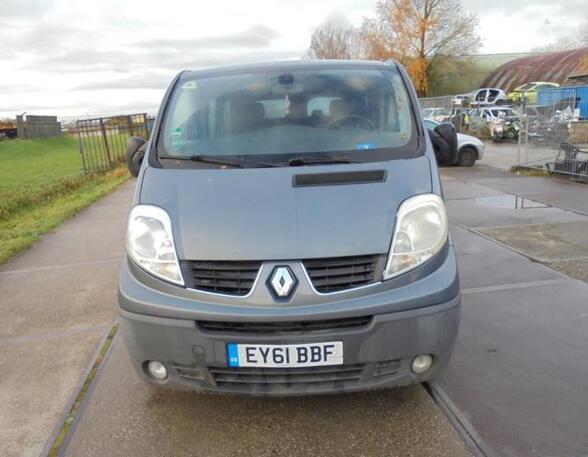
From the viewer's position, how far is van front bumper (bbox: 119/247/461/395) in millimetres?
2248

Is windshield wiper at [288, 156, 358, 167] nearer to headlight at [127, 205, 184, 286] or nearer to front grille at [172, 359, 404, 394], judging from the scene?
headlight at [127, 205, 184, 286]

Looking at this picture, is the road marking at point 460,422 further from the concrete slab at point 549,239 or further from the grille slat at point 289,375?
the concrete slab at point 549,239

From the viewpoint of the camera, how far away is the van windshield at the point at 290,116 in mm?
2984

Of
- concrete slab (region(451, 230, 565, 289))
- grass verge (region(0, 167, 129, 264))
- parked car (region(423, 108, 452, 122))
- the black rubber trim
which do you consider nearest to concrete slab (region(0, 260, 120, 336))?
grass verge (region(0, 167, 129, 264))

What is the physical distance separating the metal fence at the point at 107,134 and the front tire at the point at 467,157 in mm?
10772

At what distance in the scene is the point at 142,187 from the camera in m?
2.75

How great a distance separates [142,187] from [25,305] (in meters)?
→ 2.71

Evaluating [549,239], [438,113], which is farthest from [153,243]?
A: [438,113]

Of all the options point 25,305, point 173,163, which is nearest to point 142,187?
point 173,163

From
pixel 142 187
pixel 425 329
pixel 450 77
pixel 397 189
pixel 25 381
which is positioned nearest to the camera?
pixel 425 329

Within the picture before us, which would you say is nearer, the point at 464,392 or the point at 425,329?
the point at 425,329

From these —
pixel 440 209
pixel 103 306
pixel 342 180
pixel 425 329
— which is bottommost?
pixel 103 306

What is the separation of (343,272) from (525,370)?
5.13ft

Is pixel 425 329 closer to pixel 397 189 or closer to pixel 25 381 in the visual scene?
pixel 397 189
